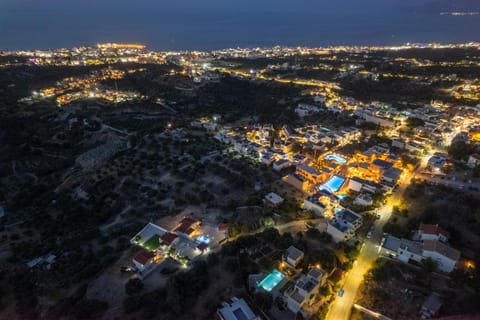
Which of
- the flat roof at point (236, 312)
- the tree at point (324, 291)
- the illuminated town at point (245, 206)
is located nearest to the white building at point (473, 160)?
the illuminated town at point (245, 206)

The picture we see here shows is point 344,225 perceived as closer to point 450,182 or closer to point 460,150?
point 450,182

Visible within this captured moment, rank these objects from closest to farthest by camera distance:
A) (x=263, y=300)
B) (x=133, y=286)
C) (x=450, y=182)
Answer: (x=263, y=300)
(x=133, y=286)
(x=450, y=182)

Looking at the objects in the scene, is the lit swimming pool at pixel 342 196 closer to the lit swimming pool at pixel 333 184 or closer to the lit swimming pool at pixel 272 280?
the lit swimming pool at pixel 333 184

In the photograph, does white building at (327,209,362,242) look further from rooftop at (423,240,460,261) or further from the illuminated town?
rooftop at (423,240,460,261)

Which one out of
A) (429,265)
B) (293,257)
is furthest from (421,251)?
(293,257)

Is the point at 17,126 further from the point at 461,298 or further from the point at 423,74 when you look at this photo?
the point at 423,74

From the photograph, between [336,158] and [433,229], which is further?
[336,158]

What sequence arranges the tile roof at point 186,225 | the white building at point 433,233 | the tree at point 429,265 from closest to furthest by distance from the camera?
the tree at point 429,265, the white building at point 433,233, the tile roof at point 186,225
